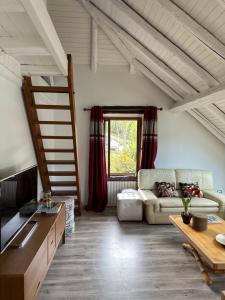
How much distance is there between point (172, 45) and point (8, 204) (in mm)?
2554

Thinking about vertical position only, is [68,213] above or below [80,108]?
below

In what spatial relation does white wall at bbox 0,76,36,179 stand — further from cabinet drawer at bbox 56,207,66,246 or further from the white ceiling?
cabinet drawer at bbox 56,207,66,246

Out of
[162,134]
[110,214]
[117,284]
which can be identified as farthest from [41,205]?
[162,134]

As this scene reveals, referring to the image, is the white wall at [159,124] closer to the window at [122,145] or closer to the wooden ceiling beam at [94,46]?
the wooden ceiling beam at [94,46]

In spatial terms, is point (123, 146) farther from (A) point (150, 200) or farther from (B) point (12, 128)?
(B) point (12, 128)

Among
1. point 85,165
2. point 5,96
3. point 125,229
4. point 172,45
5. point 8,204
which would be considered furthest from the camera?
point 85,165

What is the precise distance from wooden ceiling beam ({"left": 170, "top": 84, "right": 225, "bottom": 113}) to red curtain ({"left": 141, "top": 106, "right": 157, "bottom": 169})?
0.48m

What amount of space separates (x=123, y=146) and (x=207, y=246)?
3.16 meters

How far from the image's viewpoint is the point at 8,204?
2133 millimetres

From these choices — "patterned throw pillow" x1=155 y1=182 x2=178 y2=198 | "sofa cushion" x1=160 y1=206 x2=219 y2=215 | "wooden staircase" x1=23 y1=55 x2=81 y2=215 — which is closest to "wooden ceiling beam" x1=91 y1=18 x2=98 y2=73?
"wooden staircase" x1=23 y1=55 x2=81 y2=215

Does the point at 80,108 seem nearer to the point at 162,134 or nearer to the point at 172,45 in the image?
the point at 162,134

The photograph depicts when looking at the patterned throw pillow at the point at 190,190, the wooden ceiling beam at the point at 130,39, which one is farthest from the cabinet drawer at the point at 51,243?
the wooden ceiling beam at the point at 130,39

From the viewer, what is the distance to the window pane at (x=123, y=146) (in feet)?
17.7

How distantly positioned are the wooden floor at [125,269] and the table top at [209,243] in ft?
1.21
